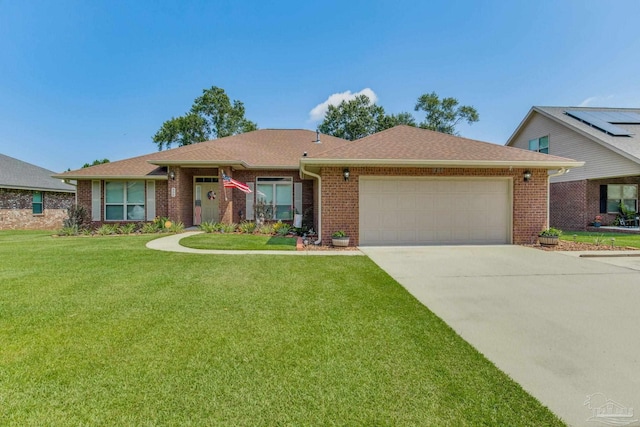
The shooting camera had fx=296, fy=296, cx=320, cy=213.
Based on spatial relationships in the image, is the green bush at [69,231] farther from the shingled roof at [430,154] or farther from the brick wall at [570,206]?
the brick wall at [570,206]

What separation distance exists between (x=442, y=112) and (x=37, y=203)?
123ft

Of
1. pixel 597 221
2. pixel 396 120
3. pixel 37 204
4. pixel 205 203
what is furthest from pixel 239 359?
pixel 396 120

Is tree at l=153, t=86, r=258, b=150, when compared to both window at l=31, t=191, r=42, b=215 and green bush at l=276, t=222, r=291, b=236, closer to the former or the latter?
window at l=31, t=191, r=42, b=215

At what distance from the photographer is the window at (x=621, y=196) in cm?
1559

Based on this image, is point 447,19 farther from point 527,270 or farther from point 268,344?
point 268,344

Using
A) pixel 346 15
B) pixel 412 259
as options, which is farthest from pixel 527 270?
pixel 346 15

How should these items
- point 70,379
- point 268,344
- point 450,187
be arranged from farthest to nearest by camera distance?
point 450,187
point 268,344
point 70,379

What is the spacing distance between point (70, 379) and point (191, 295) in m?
2.14

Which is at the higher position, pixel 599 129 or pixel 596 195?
pixel 599 129

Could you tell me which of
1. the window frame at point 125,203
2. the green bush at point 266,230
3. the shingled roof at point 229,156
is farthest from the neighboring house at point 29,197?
the green bush at point 266,230

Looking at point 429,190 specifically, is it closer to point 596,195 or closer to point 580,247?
point 580,247

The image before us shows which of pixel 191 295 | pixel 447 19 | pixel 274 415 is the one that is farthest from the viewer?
pixel 447 19

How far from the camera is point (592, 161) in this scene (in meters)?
14.9

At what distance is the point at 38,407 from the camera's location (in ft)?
6.71
